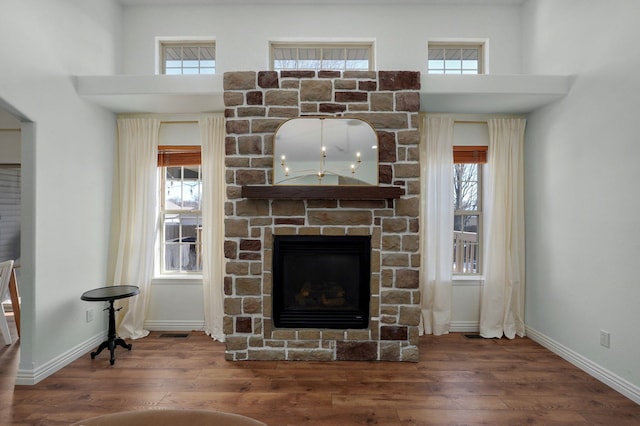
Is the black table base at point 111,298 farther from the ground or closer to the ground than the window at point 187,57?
closer to the ground

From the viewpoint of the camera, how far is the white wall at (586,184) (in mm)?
2695

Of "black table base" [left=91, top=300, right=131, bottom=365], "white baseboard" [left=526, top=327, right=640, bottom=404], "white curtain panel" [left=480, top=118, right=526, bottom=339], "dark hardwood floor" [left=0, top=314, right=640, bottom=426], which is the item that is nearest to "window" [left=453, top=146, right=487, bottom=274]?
"white curtain panel" [left=480, top=118, right=526, bottom=339]

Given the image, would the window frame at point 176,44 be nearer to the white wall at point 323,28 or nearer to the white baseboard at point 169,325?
the white wall at point 323,28

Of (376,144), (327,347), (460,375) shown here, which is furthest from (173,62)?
(460,375)

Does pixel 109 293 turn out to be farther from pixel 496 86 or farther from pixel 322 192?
pixel 496 86

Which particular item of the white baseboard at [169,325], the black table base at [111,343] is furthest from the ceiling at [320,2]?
the white baseboard at [169,325]

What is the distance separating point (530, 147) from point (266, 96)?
110 inches

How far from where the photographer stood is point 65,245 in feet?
10.5

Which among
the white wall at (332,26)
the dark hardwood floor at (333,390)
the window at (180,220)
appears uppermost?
the white wall at (332,26)

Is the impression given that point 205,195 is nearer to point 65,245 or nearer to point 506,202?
point 65,245

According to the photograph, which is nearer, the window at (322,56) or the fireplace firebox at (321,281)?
the fireplace firebox at (321,281)

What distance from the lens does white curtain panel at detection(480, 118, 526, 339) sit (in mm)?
3928

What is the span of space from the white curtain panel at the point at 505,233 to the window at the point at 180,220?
10.5 feet

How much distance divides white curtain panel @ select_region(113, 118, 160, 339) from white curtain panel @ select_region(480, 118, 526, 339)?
142 inches
